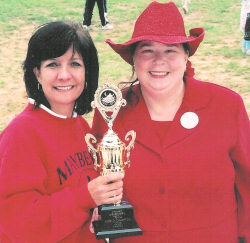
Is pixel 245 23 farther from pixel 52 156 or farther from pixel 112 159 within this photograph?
pixel 52 156

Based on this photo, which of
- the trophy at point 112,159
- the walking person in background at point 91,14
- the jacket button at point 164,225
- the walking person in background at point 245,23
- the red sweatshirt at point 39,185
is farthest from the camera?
the walking person in background at point 91,14

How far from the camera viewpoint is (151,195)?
8.14 feet

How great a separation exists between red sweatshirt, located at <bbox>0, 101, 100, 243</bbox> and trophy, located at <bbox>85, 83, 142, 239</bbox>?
13cm

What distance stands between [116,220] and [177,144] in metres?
0.52

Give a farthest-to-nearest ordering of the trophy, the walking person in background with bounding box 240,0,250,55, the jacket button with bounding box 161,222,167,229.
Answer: the walking person in background with bounding box 240,0,250,55
the jacket button with bounding box 161,222,167,229
the trophy

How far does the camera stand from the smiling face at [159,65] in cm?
242

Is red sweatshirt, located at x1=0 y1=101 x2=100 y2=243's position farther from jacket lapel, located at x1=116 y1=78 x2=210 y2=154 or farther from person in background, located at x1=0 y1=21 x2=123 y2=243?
jacket lapel, located at x1=116 y1=78 x2=210 y2=154

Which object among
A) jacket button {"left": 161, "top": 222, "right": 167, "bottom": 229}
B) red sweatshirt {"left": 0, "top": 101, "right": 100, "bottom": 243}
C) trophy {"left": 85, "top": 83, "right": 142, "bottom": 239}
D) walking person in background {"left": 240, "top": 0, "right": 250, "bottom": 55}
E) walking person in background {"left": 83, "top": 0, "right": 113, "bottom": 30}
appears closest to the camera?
red sweatshirt {"left": 0, "top": 101, "right": 100, "bottom": 243}

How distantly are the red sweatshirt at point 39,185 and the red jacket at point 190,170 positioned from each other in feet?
1.13

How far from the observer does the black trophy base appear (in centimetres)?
240

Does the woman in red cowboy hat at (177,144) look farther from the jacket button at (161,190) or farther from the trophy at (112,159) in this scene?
the trophy at (112,159)

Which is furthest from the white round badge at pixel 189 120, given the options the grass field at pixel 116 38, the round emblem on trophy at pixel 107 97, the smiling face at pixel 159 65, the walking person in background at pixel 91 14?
the walking person in background at pixel 91 14

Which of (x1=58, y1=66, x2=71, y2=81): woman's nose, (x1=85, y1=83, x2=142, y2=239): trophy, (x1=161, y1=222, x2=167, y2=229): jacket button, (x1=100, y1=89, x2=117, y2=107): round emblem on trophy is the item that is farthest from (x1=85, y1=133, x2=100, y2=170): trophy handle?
(x1=161, y1=222, x2=167, y2=229): jacket button

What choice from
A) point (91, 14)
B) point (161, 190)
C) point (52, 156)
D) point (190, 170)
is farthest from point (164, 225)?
point (91, 14)
